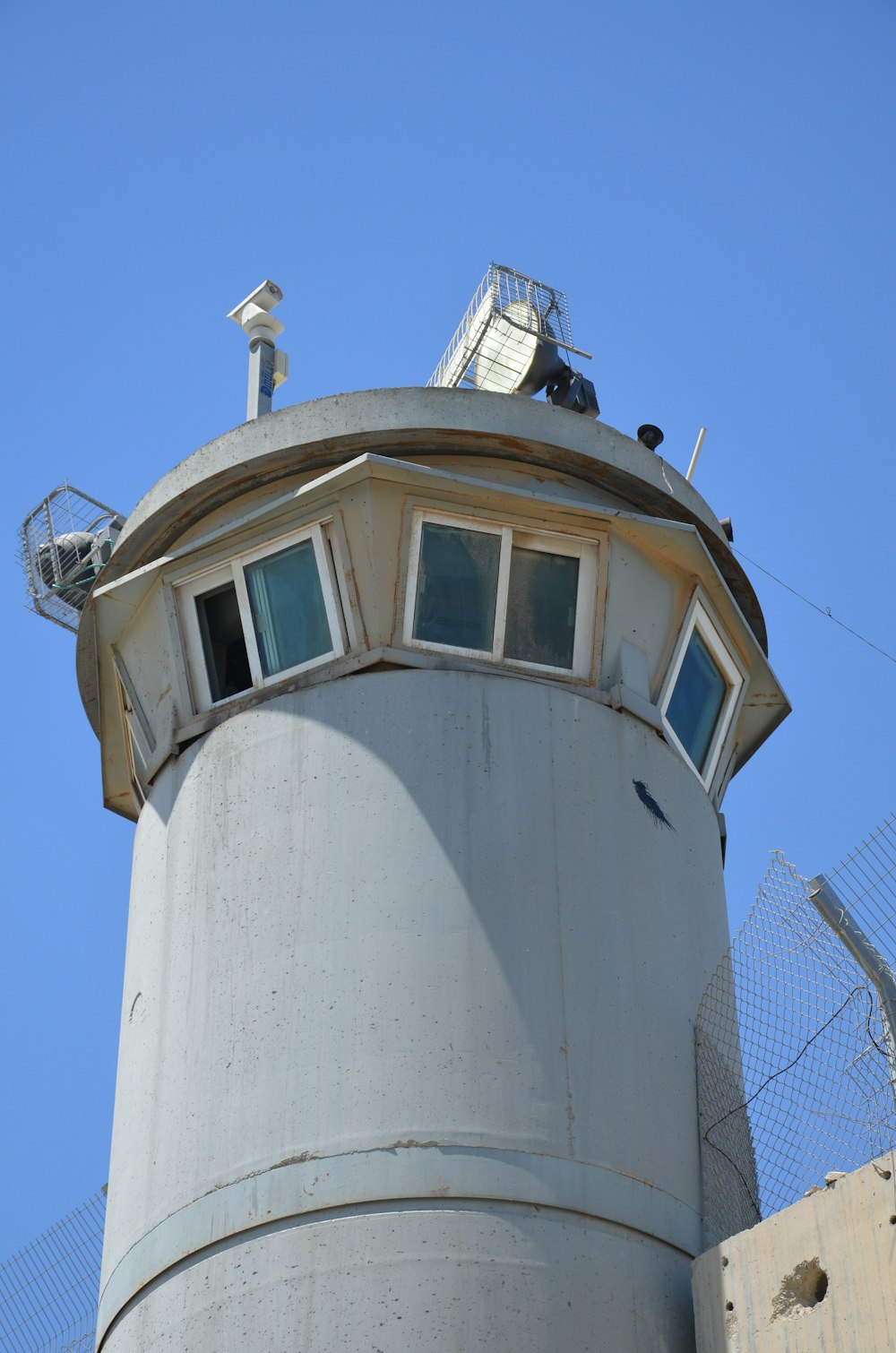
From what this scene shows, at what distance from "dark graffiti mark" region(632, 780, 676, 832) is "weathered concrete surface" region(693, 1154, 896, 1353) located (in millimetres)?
3392

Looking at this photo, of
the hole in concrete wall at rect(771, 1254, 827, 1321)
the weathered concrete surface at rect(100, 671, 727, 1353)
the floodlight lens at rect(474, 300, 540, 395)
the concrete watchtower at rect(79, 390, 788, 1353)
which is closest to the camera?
the hole in concrete wall at rect(771, 1254, 827, 1321)

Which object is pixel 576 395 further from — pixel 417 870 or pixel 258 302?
pixel 417 870

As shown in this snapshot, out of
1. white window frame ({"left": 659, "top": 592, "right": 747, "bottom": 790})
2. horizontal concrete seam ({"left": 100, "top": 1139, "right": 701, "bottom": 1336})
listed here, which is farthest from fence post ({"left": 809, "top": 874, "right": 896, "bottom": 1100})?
white window frame ({"left": 659, "top": 592, "right": 747, "bottom": 790})

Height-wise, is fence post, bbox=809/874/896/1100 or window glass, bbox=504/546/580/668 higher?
window glass, bbox=504/546/580/668

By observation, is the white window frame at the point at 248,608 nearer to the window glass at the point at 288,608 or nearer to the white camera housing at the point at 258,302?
the window glass at the point at 288,608

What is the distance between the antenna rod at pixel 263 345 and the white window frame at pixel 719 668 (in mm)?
4548

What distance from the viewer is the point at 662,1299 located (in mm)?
12195

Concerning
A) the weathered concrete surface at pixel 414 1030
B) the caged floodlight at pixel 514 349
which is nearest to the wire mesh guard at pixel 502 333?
the caged floodlight at pixel 514 349

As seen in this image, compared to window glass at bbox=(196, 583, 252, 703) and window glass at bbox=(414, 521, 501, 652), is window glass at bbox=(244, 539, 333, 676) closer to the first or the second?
window glass at bbox=(196, 583, 252, 703)

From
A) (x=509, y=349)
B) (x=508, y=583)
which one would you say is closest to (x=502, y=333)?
(x=509, y=349)

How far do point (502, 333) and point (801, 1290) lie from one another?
11.0m

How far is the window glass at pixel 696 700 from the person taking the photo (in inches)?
611

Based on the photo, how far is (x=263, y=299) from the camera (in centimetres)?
1855

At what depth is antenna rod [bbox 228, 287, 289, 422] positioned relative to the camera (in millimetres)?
17922
